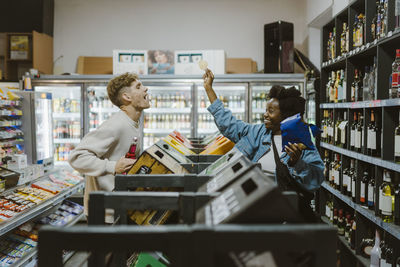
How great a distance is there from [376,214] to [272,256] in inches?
86.5

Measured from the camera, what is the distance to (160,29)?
21.0 ft

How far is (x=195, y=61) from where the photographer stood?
5.43 metres

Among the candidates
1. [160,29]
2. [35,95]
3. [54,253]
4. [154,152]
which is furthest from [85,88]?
[54,253]

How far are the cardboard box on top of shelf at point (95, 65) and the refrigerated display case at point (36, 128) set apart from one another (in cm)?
182

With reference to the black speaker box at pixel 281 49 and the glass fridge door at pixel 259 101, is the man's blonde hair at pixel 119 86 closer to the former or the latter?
the glass fridge door at pixel 259 101

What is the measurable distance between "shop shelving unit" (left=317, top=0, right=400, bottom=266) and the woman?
630mm

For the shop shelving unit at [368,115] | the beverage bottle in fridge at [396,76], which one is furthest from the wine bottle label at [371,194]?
the beverage bottle in fridge at [396,76]

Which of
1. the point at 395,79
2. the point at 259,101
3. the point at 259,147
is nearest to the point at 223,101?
the point at 259,101

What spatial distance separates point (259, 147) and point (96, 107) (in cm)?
376

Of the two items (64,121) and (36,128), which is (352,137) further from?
(64,121)

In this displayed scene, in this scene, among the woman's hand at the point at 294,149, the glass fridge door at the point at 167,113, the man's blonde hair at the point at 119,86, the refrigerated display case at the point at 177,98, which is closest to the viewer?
the woman's hand at the point at 294,149

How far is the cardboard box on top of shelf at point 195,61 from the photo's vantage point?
5406 mm

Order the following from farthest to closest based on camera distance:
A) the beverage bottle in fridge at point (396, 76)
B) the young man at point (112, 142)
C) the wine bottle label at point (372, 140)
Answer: the wine bottle label at point (372, 140) → the beverage bottle in fridge at point (396, 76) → the young man at point (112, 142)

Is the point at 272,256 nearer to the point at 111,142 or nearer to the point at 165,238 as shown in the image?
the point at 165,238
